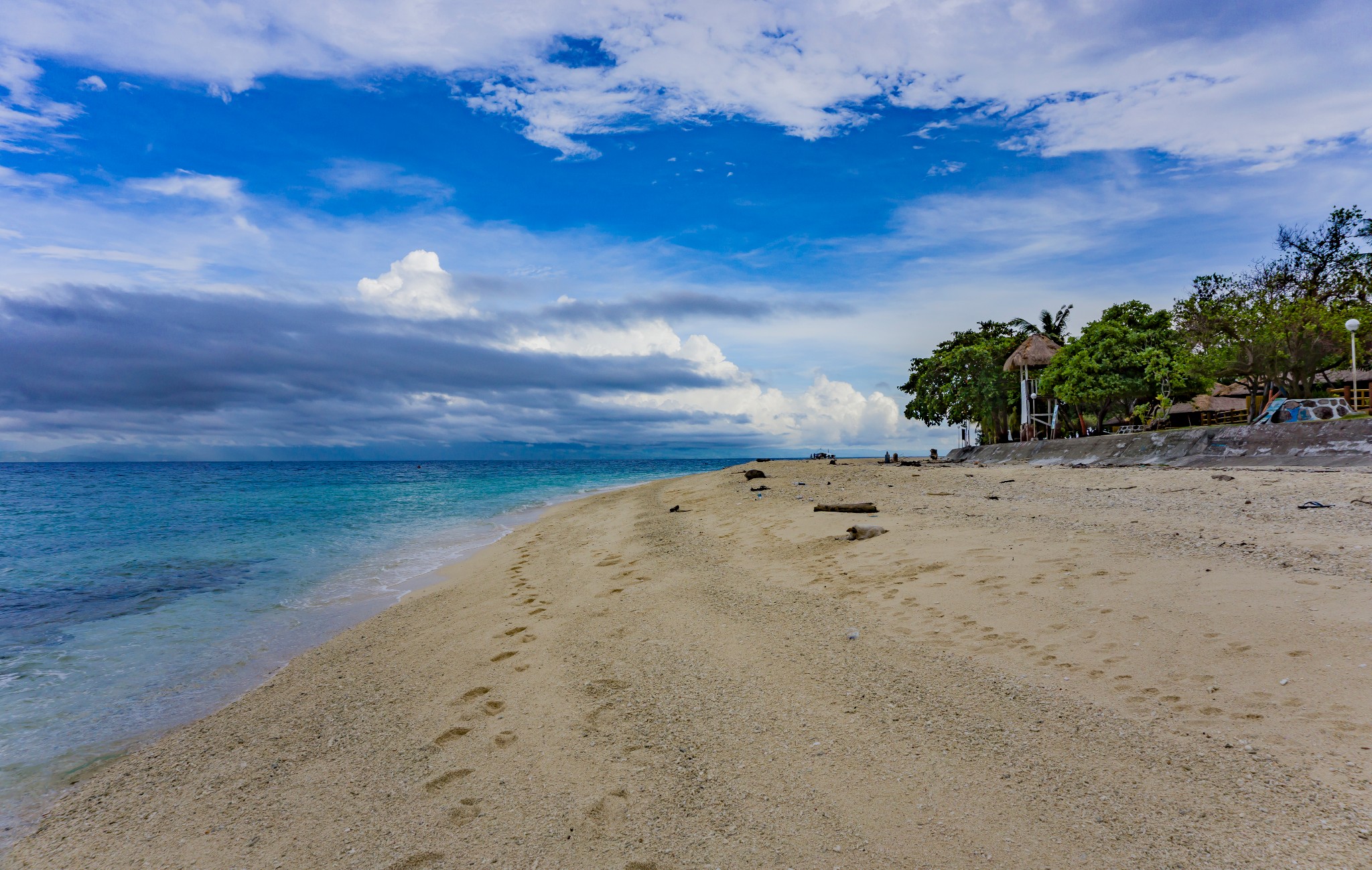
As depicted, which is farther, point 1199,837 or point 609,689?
point 609,689

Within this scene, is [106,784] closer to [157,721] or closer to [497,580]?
[157,721]

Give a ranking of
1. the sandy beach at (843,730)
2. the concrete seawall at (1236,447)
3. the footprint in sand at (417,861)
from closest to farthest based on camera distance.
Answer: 1. the sandy beach at (843,730)
2. the footprint in sand at (417,861)
3. the concrete seawall at (1236,447)

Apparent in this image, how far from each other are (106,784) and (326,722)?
1549 millimetres

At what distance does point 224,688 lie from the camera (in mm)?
7047

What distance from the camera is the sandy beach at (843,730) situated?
3.21m

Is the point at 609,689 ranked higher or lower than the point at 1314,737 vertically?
lower

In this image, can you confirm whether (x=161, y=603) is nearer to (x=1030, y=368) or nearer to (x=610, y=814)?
(x=610, y=814)

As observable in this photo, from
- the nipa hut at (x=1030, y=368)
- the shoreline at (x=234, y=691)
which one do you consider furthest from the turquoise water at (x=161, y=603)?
the nipa hut at (x=1030, y=368)

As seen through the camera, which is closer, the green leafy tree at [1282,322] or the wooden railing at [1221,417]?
the green leafy tree at [1282,322]

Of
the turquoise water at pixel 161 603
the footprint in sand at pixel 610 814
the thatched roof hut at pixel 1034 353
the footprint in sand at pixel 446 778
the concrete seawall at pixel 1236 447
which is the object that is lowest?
the turquoise water at pixel 161 603

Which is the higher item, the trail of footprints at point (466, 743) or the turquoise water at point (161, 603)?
the trail of footprints at point (466, 743)

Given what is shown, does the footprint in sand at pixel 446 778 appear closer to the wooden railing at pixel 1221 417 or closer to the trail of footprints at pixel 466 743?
the trail of footprints at pixel 466 743

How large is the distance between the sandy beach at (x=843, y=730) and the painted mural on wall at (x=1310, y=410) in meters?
16.7

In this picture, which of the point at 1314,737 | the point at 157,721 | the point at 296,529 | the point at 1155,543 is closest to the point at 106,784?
the point at 157,721
